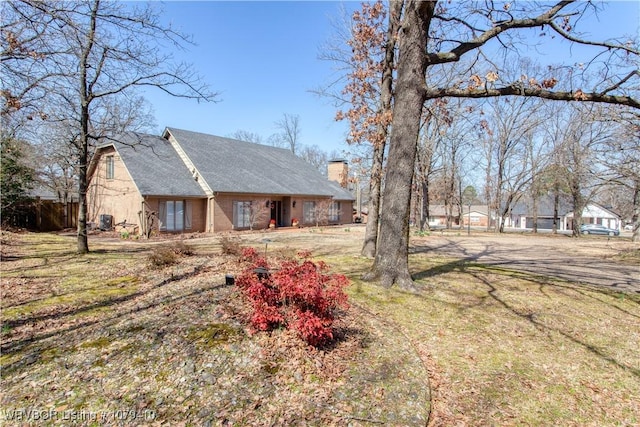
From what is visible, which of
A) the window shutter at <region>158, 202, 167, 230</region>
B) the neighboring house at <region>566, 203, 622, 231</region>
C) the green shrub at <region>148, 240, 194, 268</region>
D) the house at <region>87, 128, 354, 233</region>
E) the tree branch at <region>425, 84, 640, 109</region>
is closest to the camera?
the tree branch at <region>425, 84, 640, 109</region>

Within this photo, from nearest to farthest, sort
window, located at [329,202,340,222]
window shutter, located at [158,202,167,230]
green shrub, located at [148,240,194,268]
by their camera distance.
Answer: green shrub, located at [148,240,194,268], window shutter, located at [158,202,167,230], window, located at [329,202,340,222]

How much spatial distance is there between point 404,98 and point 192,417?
21.1 ft

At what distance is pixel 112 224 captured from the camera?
19.8 m

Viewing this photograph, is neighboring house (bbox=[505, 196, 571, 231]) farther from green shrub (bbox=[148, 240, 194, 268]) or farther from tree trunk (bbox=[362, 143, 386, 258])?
green shrub (bbox=[148, 240, 194, 268])

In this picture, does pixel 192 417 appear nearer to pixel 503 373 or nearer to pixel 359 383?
pixel 359 383

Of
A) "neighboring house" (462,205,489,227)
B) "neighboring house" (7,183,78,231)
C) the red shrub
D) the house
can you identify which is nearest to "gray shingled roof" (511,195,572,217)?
"neighboring house" (462,205,489,227)

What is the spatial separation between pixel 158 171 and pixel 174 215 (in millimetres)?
2970

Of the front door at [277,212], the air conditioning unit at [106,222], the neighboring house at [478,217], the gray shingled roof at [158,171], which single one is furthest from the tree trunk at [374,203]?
the neighboring house at [478,217]

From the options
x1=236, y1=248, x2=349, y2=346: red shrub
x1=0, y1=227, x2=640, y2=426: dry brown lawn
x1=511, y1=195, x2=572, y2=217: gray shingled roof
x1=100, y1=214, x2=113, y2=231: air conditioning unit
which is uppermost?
x1=511, y1=195, x2=572, y2=217: gray shingled roof

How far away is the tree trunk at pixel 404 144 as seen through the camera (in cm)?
683

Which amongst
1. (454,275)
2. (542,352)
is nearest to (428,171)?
(454,275)

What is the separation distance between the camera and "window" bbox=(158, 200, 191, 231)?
61.8 ft

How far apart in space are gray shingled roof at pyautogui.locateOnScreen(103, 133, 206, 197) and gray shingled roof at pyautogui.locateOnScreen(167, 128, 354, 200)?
948 mm

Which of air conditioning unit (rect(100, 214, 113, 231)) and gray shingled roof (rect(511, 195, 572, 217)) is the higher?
Result: gray shingled roof (rect(511, 195, 572, 217))
